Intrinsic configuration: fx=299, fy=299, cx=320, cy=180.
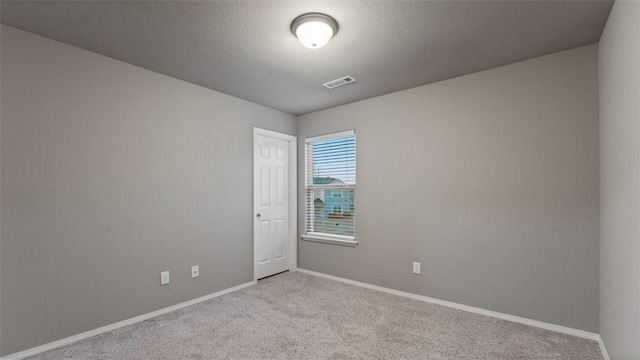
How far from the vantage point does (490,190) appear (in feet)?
9.78

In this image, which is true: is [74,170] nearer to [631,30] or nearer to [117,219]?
[117,219]

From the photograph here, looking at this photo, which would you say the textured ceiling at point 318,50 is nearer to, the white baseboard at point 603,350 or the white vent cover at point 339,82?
the white vent cover at point 339,82

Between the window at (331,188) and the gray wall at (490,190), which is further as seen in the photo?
the window at (331,188)

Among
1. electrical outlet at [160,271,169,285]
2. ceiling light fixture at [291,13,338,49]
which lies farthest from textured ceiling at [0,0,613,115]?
electrical outlet at [160,271,169,285]

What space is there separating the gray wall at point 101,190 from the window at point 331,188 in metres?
1.28

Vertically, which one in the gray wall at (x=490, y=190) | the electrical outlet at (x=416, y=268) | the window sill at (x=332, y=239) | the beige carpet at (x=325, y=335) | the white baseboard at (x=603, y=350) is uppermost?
the gray wall at (x=490, y=190)

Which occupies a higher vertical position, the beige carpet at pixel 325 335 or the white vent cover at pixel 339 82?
the white vent cover at pixel 339 82

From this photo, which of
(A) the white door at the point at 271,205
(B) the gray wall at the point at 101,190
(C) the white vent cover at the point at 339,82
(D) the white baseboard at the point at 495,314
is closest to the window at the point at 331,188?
(A) the white door at the point at 271,205

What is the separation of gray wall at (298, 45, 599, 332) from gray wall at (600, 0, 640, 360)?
6.7 inches

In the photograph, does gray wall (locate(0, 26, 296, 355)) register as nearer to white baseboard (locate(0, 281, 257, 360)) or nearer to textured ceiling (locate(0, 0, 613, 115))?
white baseboard (locate(0, 281, 257, 360))

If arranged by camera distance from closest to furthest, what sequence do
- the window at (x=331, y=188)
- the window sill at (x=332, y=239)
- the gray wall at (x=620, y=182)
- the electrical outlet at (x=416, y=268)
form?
the gray wall at (x=620, y=182) → the electrical outlet at (x=416, y=268) → the window sill at (x=332, y=239) → the window at (x=331, y=188)

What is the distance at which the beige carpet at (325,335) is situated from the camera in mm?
2268

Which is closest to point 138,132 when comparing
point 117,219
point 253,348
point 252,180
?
point 117,219

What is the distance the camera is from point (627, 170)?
1.71m
